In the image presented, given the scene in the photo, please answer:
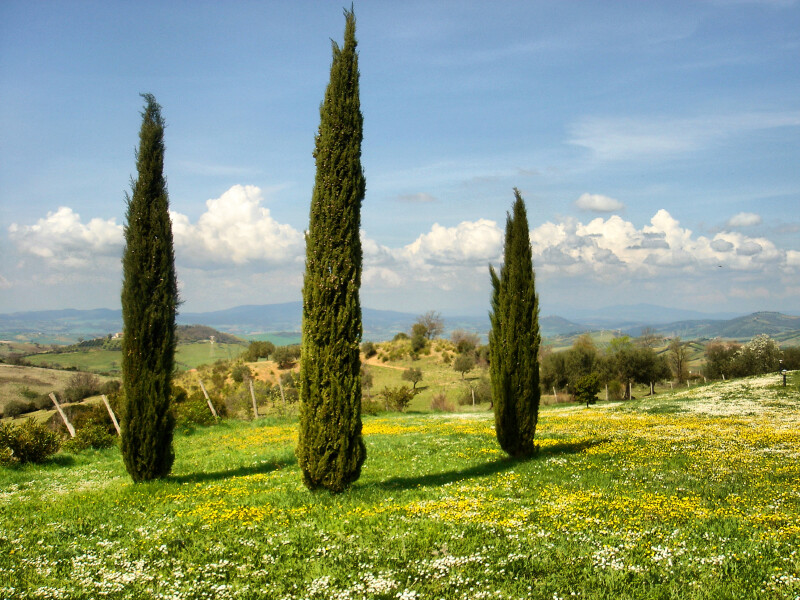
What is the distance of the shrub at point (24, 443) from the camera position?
16688mm

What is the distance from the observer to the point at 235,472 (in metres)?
14.6

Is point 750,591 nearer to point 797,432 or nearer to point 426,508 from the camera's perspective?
point 426,508

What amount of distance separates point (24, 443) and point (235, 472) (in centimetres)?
834

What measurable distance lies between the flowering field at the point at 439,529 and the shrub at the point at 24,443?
223cm

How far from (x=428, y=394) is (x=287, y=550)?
1910 inches

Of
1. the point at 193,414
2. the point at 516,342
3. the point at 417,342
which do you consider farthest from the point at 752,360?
the point at 193,414

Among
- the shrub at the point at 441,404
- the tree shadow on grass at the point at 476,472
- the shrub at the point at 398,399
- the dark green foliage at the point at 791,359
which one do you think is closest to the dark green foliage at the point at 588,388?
the shrub at the point at 398,399

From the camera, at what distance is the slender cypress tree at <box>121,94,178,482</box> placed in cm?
1302

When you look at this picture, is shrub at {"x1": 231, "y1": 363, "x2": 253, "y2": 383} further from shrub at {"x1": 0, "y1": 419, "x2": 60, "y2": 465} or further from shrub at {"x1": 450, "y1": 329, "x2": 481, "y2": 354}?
shrub at {"x1": 0, "y1": 419, "x2": 60, "y2": 465}

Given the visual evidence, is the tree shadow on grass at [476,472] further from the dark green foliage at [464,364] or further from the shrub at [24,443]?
the dark green foliage at [464,364]

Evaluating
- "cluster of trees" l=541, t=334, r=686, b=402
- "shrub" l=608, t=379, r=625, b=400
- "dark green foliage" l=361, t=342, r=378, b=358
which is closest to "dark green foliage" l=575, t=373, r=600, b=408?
"cluster of trees" l=541, t=334, r=686, b=402

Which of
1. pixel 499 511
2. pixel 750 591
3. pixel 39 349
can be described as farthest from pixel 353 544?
pixel 39 349

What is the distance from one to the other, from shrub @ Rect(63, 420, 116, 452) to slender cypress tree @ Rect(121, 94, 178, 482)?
32.5 feet

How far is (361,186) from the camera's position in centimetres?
1098
